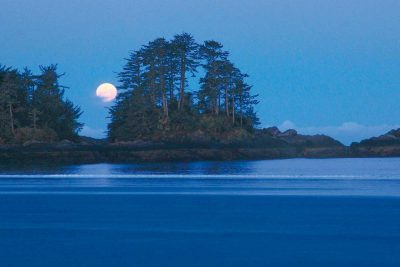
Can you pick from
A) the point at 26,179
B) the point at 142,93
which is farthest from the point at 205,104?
the point at 26,179

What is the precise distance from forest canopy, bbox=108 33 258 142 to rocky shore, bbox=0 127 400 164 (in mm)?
2694

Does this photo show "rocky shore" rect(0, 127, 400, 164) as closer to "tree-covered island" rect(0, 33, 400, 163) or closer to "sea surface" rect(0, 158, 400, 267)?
"tree-covered island" rect(0, 33, 400, 163)

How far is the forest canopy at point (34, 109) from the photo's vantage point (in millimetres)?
54344

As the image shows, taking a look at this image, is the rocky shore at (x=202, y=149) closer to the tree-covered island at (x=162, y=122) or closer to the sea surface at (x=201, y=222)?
the tree-covered island at (x=162, y=122)

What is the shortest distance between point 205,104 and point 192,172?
20.8 m

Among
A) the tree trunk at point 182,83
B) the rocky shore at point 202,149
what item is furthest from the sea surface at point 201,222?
the tree trunk at point 182,83

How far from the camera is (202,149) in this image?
5469cm

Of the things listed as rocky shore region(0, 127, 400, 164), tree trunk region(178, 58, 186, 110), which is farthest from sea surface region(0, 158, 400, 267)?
tree trunk region(178, 58, 186, 110)

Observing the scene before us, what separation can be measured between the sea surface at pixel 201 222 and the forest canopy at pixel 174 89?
24.1 m

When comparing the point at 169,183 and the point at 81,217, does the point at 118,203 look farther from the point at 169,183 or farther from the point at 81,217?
the point at 169,183

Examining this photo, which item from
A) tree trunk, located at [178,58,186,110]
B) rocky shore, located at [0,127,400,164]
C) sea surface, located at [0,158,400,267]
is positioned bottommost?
sea surface, located at [0,158,400,267]

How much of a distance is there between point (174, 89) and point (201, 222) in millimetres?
43325

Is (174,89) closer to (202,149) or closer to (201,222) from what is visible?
(202,149)

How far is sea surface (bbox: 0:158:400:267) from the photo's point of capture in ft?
46.4
